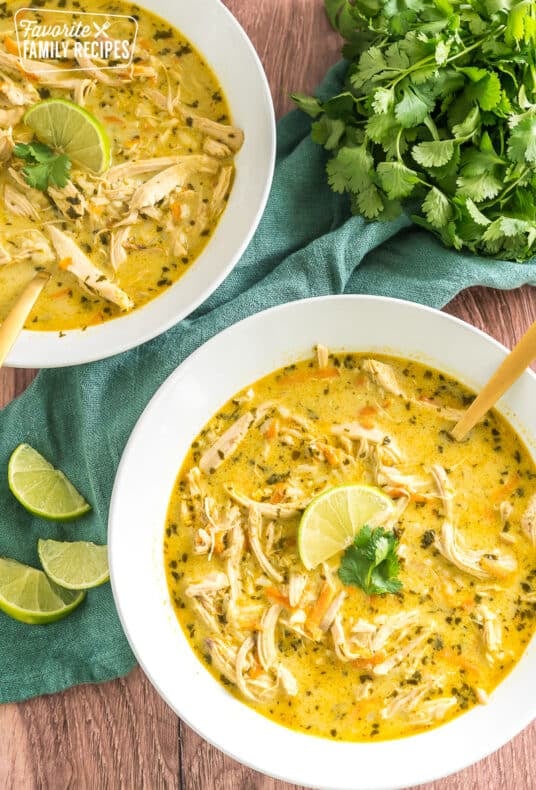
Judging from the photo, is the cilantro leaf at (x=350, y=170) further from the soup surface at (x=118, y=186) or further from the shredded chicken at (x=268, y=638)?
the shredded chicken at (x=268, y=638)

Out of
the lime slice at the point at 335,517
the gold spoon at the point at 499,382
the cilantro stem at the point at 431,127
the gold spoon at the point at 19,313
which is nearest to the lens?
the gold spoon at the point at 499,382

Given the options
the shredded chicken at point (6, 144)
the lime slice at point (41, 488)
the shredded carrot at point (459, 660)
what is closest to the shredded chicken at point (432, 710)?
the shredded carrot at point (459, 660)

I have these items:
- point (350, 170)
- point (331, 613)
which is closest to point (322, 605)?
point (331, 613)

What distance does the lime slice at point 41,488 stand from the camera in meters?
3.50

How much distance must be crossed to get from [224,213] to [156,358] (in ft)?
2.13

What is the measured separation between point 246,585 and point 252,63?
6.48 ft

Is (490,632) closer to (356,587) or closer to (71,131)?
(356,587)

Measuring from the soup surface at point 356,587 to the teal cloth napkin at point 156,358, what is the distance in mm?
462

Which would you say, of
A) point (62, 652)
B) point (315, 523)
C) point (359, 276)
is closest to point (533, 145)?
point (359, 276)

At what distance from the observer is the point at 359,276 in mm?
3602

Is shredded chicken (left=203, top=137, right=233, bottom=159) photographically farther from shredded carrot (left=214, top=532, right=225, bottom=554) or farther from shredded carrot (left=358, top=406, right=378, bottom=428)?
shredded carrot (left=214, top=532, right=225, bottom=554)

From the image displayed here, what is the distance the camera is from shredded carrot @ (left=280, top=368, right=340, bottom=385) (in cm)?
327

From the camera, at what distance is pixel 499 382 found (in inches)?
120

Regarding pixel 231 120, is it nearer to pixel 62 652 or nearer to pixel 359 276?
pixel 359 276
